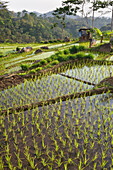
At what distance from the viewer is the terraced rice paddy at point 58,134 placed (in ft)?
8.39

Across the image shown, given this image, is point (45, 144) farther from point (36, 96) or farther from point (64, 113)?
point (36, 96)

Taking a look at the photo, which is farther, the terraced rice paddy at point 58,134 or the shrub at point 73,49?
the shrub at point 73,49

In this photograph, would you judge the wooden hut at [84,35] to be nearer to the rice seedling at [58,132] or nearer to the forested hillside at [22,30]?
the rice seedling at [58,132]

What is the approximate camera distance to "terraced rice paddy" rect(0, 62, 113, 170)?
2.56 m

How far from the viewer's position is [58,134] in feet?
10.4

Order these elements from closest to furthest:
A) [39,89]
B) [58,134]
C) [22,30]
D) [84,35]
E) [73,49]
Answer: [58,134]
[39,89]
[73,49]
[84,35]
[22,30]

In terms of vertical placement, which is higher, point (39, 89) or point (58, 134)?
point (39, 89)

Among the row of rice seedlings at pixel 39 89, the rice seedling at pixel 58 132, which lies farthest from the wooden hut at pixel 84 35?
the rice seedling at pixel 58 132

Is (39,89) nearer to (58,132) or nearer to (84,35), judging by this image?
(58,132)

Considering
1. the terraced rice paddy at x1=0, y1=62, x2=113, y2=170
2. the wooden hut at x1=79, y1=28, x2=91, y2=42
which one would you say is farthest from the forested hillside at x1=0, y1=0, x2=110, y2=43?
the terraced rice paddy at x1=0, y1=62, x2=113, y2=170

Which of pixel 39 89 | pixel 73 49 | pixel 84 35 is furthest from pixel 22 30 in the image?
pixel 39 89

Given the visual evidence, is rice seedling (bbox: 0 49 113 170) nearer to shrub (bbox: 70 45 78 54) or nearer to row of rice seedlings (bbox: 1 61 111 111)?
row of rice seedlings (bbox: 1 61 111 111)

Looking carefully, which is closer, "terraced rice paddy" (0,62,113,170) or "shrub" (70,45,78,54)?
"terraced rice paddy" (0,62,113,170)

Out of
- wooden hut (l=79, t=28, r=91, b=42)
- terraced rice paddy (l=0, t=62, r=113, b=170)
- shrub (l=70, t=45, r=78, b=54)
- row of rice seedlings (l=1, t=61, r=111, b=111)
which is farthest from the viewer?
wooden hut (l=79, t=28, r=91, b=42)
